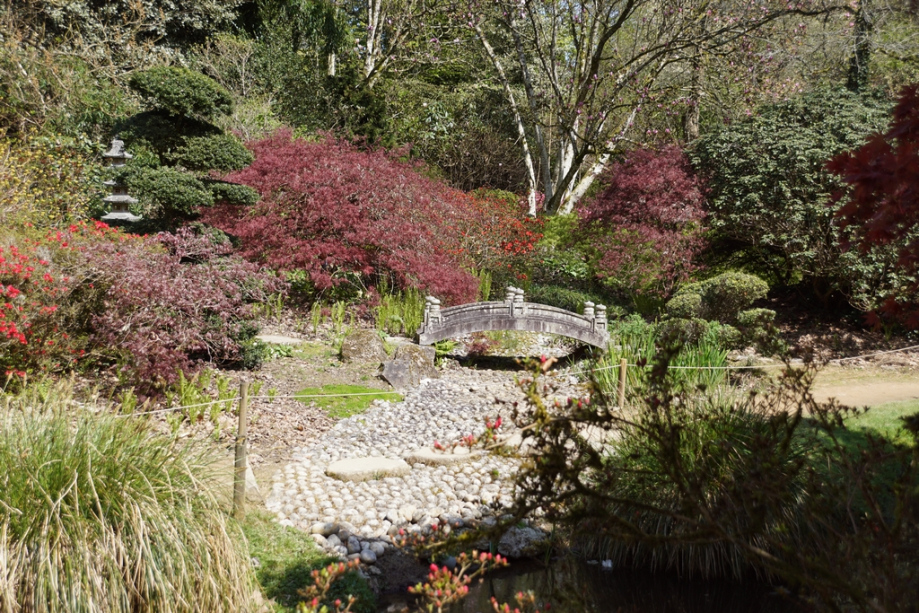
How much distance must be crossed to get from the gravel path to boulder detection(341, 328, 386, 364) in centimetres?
115

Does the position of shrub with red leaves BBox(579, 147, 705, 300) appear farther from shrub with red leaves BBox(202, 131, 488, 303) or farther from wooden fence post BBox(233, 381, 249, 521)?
wooden fence post BBox(233, 381, 249, 521)

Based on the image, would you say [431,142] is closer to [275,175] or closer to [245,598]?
[275,175]

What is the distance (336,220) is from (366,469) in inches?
206

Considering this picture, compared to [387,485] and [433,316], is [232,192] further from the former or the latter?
[387,485]

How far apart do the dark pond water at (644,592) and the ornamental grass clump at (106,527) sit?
162 cm

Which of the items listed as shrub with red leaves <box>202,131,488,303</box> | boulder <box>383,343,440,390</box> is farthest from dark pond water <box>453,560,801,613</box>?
shrub with red leaves <box>202,131,488,303</box>

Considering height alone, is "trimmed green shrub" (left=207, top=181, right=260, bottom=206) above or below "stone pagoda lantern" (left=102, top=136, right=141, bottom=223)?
below

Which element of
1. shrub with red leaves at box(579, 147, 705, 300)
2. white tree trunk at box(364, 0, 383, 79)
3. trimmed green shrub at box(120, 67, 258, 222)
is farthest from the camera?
white tree trunk at box(364, 0, 383, 79)

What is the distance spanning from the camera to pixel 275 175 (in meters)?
9.80

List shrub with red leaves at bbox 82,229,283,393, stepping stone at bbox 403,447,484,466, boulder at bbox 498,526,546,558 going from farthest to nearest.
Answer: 1. shrub with red leaves at bbox 82,229,283,393
2. stepping stone at bbox 403,447,484,466
3. boulder at bbox 498,526,546,558

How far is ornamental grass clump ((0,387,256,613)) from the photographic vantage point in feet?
8.98

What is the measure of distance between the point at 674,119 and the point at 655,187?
8.33 metres

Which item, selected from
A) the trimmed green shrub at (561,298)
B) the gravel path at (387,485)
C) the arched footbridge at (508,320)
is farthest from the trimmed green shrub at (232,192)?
the trimmed green shrub at (561,298)

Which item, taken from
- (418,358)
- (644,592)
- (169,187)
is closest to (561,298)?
(418,358)
